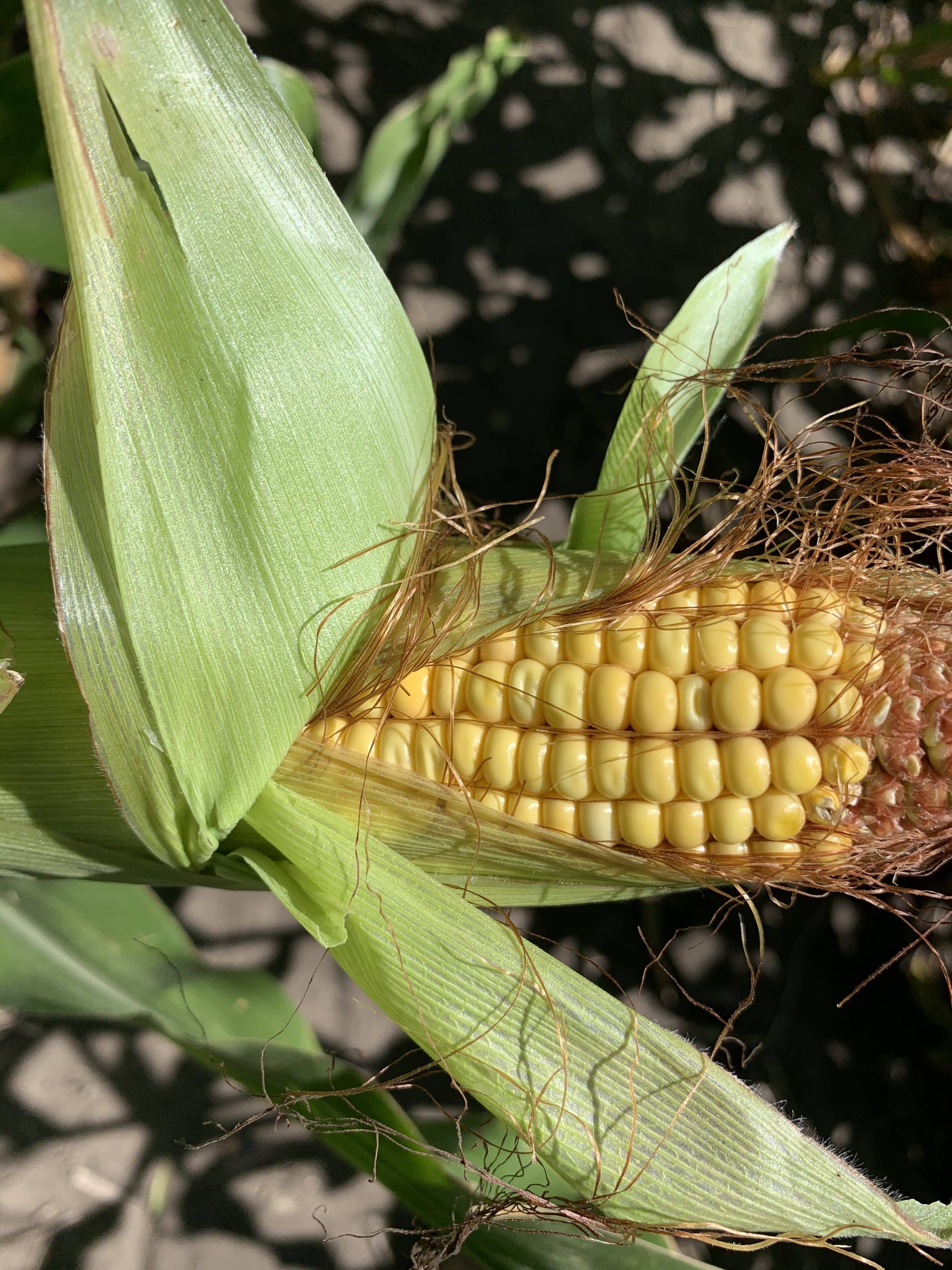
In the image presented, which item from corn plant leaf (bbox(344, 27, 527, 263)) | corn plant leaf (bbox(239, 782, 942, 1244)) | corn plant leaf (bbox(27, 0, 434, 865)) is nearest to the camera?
corn plant leaf (bbox(27, 0, 434, 865))

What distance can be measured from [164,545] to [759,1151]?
695mm

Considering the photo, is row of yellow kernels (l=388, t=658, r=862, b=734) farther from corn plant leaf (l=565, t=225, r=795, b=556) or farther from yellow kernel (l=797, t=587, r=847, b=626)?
corn plant leaf (l=565, t=225, r=795, b=556)

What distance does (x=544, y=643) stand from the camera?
72 centimetres

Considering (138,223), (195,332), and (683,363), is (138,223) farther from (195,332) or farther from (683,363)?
(683,363)

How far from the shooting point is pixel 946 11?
185 cm

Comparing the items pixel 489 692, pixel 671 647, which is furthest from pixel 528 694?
pixel 671 647

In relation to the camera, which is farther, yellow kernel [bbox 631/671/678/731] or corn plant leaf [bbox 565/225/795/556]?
corn plant leaf [bbox 565/225/795/556]

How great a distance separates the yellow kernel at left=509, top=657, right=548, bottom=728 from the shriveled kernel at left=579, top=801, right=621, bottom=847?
0.09 meters

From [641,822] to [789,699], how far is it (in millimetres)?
170

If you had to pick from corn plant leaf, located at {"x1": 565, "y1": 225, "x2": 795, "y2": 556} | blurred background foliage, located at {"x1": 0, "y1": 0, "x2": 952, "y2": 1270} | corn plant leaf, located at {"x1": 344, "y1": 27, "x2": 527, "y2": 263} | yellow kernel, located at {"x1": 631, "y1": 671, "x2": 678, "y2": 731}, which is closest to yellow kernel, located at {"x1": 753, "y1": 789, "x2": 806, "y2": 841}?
yellow kernel, located at {"x1": 631, "y1": 671, "x2": 678, "y2": 731}

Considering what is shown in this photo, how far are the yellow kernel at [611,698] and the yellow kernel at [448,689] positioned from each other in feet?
0.39

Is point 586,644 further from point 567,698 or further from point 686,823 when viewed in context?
point 686,823

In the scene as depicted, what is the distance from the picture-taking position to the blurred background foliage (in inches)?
49.6

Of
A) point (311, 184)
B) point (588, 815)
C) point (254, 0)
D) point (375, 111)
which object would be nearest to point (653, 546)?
point (588, 815)
